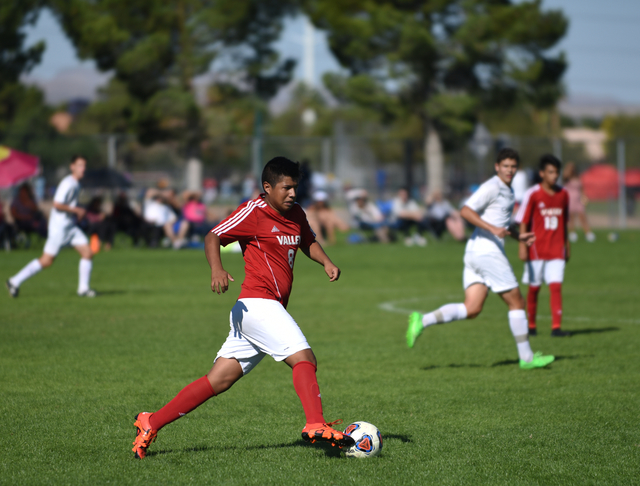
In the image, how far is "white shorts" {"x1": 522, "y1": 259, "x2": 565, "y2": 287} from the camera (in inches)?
369

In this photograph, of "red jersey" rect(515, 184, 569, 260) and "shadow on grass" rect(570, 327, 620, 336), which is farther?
"shadow on grass" rect(570, 327, 620, 336)

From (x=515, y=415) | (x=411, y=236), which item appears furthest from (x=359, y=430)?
(x=411, y=236)

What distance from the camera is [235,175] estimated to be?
1107 inches

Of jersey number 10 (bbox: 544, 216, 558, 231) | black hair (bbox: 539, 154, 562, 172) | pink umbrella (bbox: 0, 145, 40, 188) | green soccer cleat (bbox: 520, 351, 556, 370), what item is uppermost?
pink umbrella (bbox: 0, 145, 40, 188)

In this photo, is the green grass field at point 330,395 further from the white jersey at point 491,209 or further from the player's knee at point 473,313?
the white jersey at point 491,209

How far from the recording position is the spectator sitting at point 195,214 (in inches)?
867

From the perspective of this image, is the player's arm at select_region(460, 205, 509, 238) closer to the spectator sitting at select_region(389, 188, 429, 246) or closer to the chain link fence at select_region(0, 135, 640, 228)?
the spectator sitting at select_region(389, 188, 429, 246)

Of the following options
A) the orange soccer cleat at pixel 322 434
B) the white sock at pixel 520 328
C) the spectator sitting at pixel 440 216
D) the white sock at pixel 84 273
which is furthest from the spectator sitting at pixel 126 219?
the orange soccer cleat at pixel 322 434

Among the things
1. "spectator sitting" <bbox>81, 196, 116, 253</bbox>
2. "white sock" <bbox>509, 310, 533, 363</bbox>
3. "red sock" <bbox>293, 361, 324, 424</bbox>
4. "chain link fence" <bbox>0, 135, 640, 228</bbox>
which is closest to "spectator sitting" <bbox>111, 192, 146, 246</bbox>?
"spectator sitting" <bbox>81, 196, 116, 253</bbox>

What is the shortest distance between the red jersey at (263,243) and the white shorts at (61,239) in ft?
24.1

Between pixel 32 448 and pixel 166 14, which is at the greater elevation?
pixel 166 14

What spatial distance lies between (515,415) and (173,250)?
1610 centimetres

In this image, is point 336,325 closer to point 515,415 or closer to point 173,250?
point 515,415

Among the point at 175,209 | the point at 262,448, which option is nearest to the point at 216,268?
the point at 262,448
